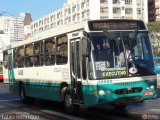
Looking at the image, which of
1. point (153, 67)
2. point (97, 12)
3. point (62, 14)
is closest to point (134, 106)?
point (153, 67)

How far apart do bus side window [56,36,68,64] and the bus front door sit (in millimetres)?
609

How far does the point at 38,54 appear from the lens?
58.3ft

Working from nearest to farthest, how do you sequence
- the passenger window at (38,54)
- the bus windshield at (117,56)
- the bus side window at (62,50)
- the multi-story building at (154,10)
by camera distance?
the bus windshield at (117,56) < the bus side window at (62,50) < the passenger window at (38,54) < the multi-story building at (154,10)

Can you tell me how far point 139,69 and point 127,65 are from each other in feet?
1.32

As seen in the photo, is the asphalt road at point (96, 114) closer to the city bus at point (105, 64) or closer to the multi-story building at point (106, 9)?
the city bus at point (105, 64)

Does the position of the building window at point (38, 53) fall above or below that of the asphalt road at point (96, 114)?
above

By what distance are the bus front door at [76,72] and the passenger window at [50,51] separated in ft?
6.29

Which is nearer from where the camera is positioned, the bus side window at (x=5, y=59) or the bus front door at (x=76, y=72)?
the bus front door at (x=76, y=72)

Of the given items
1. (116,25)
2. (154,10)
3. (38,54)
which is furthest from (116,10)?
(116,25)

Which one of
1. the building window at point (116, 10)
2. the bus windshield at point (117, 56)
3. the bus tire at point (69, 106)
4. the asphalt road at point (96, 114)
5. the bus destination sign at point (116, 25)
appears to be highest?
the building window at point (116, 10)

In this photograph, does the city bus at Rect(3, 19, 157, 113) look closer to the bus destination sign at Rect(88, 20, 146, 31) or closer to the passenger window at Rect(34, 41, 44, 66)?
the bus destination sign at Rect(88, 20, 146, 31)

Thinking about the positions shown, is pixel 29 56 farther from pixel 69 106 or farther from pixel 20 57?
pixel 69 106

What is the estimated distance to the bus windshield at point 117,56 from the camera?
12.9 metres

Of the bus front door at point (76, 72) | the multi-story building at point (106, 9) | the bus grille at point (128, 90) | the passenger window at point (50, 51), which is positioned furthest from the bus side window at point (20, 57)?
the multi-story building at point (106, 9)
